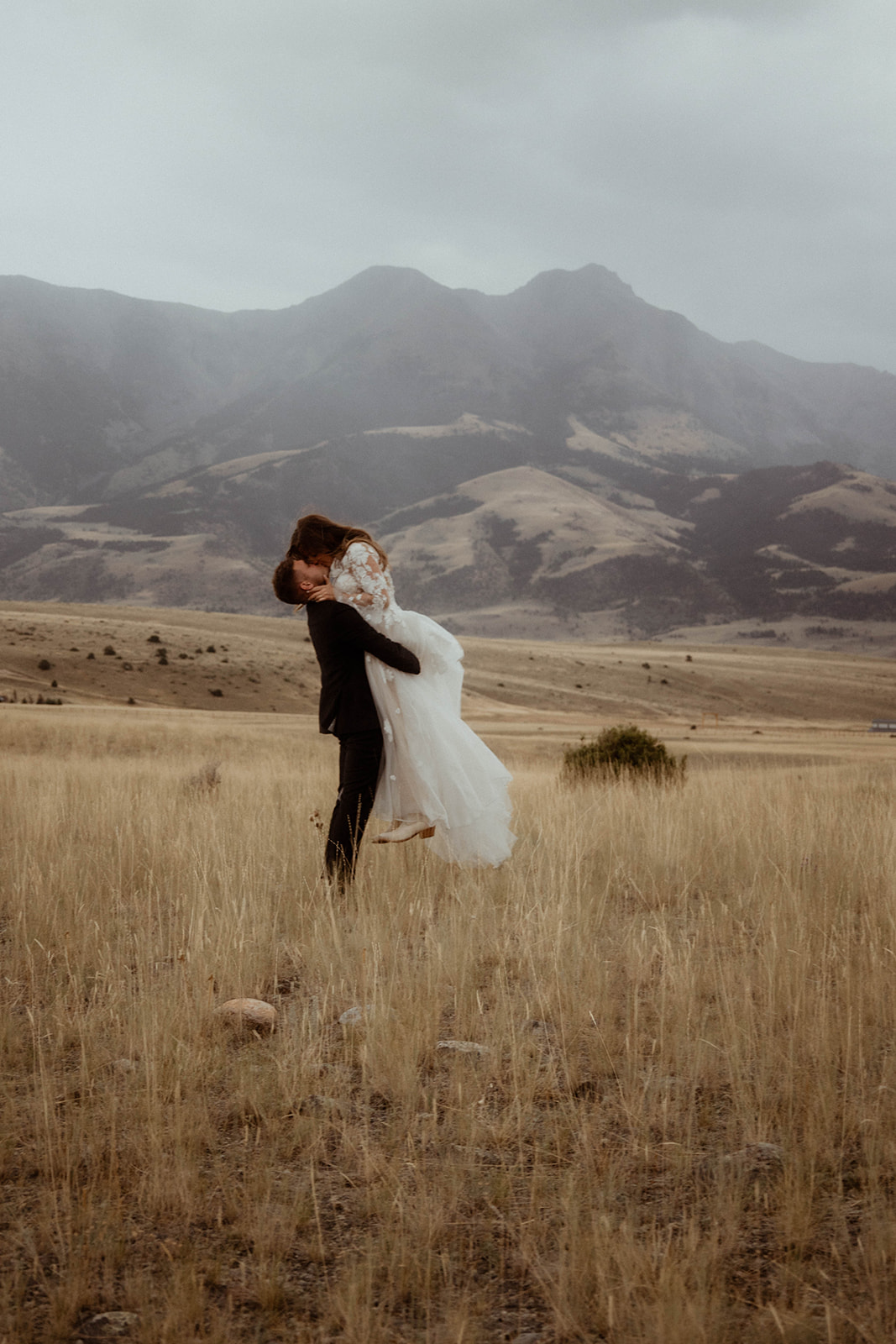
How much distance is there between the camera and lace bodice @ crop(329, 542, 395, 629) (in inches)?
229

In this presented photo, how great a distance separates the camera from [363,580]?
19.1 ft

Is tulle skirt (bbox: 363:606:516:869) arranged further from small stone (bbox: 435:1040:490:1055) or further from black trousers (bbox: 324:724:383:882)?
small stone (bbox: 435:1040:490:1055)

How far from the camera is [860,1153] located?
2.85 m


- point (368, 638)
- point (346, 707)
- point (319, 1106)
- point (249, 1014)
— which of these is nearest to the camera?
point (319, 1106)

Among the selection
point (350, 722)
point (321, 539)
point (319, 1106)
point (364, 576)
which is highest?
point (321, 539)

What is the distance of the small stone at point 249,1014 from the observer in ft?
12.6

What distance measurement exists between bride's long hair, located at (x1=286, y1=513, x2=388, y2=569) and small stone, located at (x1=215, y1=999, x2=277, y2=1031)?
2.80m

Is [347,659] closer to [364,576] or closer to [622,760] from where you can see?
[364,576]

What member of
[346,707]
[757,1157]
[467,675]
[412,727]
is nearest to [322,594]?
[346,707]

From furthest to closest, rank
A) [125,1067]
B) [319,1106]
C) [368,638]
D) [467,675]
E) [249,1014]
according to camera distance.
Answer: [467,675]
[368,638]
[249,1014]
[125,1067]
[319,1106]

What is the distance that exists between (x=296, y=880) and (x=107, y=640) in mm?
47367

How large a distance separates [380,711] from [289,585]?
3.10ft

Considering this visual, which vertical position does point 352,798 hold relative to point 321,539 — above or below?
below

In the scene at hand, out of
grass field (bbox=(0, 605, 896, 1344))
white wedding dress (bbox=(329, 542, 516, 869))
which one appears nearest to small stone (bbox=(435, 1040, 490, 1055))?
grass field (bbox=(0, 605, 896, 1344))
